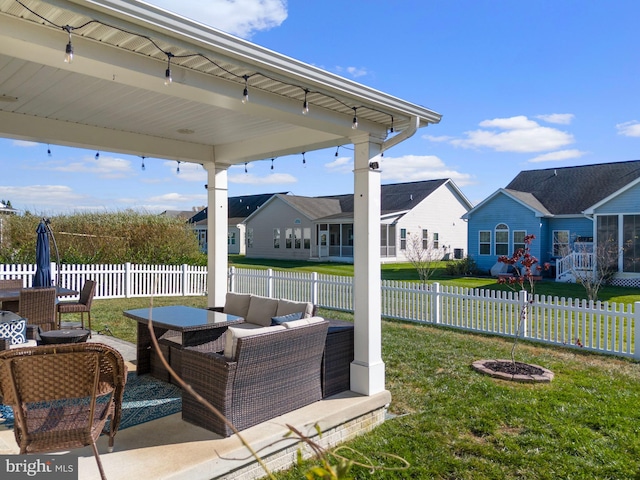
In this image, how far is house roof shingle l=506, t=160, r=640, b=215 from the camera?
66.1 feet

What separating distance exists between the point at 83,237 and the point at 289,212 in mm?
17355

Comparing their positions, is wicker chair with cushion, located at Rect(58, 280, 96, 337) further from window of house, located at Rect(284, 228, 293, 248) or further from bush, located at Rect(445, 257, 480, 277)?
window of house, located at Rect(284, 228, 293, 248)

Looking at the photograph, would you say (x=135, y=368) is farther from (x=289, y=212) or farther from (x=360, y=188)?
(x=289, y=212)

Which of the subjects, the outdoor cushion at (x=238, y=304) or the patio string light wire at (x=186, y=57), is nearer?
the patio string light wire at (x=186, y=57)

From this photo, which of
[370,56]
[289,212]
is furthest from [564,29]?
[289,212]

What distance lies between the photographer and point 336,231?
29688mm

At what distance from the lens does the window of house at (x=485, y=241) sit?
71.2 ft

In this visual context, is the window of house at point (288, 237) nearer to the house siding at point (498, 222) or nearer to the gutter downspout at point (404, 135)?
the house siding at point (498, 222)

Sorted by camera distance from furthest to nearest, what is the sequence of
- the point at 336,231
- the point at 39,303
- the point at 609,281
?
the point at 336,231, the point at 609,281, the point at 39,303

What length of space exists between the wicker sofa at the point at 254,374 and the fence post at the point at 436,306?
18.8ft

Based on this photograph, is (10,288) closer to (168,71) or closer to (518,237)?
(168,71)

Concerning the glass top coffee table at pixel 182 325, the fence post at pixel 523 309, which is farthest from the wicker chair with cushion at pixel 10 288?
the fence post at pixel 523 309

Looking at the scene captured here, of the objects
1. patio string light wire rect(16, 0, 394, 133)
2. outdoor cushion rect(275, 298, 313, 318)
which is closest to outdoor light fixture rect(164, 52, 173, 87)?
patio string light wire rect(16, 0, 394, 133)

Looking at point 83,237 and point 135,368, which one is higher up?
point 83,237
